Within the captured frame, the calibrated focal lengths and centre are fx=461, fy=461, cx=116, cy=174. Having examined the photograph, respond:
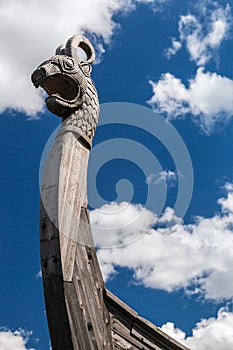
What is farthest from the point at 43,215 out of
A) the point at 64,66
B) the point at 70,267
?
the point at 64,66

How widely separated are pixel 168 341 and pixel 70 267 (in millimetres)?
1562

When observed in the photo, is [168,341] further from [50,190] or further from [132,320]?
[50,190]

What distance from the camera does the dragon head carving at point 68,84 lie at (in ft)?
19.5

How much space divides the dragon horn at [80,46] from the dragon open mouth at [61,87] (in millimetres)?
459

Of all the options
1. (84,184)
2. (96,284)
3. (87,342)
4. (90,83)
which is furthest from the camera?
(90,83)

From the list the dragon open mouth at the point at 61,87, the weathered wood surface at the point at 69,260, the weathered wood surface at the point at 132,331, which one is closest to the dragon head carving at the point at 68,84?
the dragon open mouth at the point at 61,87

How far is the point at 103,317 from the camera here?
204 inches

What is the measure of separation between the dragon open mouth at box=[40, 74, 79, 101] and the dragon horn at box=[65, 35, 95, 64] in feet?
1.51

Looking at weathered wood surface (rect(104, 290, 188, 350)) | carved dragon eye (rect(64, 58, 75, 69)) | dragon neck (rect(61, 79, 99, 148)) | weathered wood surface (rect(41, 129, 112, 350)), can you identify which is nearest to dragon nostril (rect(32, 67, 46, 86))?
carved dragon eye (rect(64, 58, 75, 69))

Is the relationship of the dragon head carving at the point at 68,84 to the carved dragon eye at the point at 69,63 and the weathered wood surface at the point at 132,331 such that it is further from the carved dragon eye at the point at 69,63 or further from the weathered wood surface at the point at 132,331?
the weathered wood surface at the point at 132,331

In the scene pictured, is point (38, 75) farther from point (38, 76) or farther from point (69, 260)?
point (69, 260)

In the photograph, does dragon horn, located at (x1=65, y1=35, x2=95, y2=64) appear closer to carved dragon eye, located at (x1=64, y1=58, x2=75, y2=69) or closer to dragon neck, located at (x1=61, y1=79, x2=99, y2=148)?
carved dragon eye, located at (x1=64, y1=58, x2=75, y2=69)

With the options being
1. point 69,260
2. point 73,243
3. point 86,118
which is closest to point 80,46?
point 86,118

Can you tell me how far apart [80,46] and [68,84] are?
2.99ft
